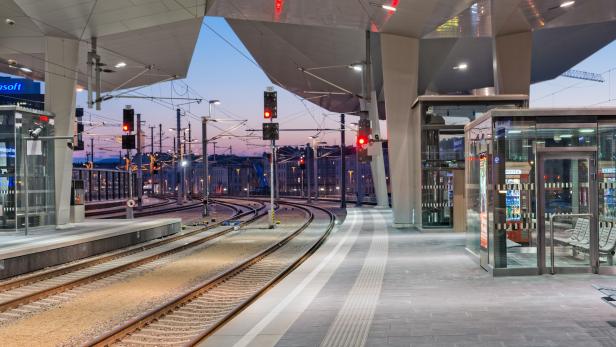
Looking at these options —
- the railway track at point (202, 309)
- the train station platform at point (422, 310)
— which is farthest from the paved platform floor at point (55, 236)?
the train station platform at point (422, 310)

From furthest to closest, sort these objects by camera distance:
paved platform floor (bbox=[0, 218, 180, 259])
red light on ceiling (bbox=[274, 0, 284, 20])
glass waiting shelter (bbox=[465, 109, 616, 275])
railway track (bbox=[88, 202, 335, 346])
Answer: red light on ceiling (bbox=[274, 0, 284, 20])
paved platform floor (bbox=[0, 218, 180, 259])
glass waiting shelter (bbox=[465, 109, 616, 275])
railway track (bbox=[88, 202, 335, 346])

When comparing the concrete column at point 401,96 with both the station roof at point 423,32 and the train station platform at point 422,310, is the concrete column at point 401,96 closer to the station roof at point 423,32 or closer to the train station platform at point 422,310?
the station roof at point 423,32

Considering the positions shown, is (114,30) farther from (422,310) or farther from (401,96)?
(422,310)

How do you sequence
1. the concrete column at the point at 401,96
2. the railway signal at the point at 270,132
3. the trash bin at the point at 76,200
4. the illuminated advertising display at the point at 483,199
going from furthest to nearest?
the trash bin at the point at 76,200
the railway signal at the point at 270,132
the concrete column at the point at 401,96
the illuminated advertising display at the point at 483,199

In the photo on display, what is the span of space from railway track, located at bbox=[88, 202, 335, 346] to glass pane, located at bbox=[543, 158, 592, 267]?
18.0 feet

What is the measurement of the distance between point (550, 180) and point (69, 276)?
1115 centimetres

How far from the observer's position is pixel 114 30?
23.8 metres

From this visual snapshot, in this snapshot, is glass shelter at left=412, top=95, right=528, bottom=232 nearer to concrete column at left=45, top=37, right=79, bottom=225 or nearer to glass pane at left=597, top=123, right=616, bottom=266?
glass pane at left=597, top=123, right=616, bottom=266

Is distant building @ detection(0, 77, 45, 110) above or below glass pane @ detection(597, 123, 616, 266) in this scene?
above

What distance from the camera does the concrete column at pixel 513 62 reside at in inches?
922

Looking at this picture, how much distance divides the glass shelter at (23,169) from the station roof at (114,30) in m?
3.42

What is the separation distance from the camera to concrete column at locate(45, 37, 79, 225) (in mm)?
22719

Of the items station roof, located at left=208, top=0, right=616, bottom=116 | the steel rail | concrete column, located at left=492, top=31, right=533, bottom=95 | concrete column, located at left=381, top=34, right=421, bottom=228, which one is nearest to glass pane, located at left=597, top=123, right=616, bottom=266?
station roof, located at left=208, top=0, right=616, bottom=116

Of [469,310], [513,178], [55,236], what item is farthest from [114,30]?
[469,310]
